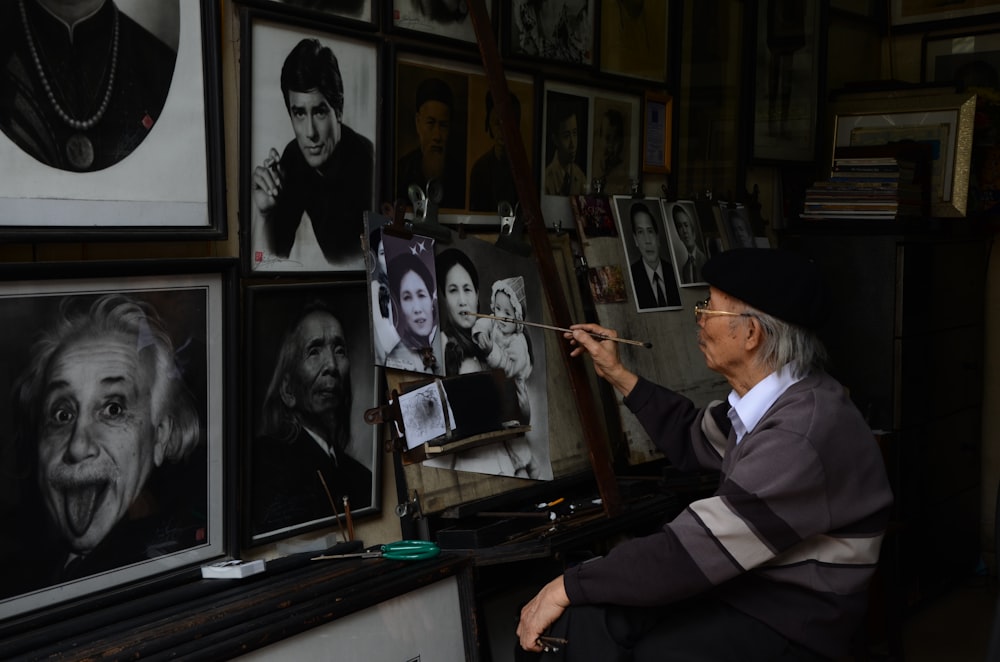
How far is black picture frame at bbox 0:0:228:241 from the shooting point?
1.90 meters

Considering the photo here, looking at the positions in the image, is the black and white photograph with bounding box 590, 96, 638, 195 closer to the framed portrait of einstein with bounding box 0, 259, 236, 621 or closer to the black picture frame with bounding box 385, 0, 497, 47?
the black picture frame with bounding box 385, 0, 497, 47

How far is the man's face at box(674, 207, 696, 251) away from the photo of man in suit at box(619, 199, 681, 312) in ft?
0.39

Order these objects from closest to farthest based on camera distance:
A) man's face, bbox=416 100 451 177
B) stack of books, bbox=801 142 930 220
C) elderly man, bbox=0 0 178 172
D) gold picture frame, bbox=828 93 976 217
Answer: elderly man, bbox=0 0 178 172
man's face, bbox=416 100 451 177
stack of books, bbox=801 142 930 220
gold picture frame, bbox=828 93 976 217

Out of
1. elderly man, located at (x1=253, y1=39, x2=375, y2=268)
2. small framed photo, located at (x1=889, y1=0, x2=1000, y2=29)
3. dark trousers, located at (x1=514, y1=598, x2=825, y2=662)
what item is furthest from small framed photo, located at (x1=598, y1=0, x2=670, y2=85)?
small framed photo, located at (x1=889, y1=0, x2=1000, y2=29)

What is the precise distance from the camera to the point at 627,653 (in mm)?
2258

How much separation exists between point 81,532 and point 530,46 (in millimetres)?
1811

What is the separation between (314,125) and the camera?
8.10 ft

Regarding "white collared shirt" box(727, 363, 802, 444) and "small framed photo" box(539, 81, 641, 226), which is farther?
"small framed photo" box(539, 81, 641, 226)

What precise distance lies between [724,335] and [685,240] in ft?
4.11

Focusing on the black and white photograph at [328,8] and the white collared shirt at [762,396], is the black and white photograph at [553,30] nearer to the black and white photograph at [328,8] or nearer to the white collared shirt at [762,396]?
the black and white photograph at [328,8]

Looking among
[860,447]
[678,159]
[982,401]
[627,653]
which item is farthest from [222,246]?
[982,401]

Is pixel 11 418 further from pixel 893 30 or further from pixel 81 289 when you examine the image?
pixel 893 30

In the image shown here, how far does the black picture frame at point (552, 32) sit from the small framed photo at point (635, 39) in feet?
0.24

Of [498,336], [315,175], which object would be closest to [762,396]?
[498,336]
